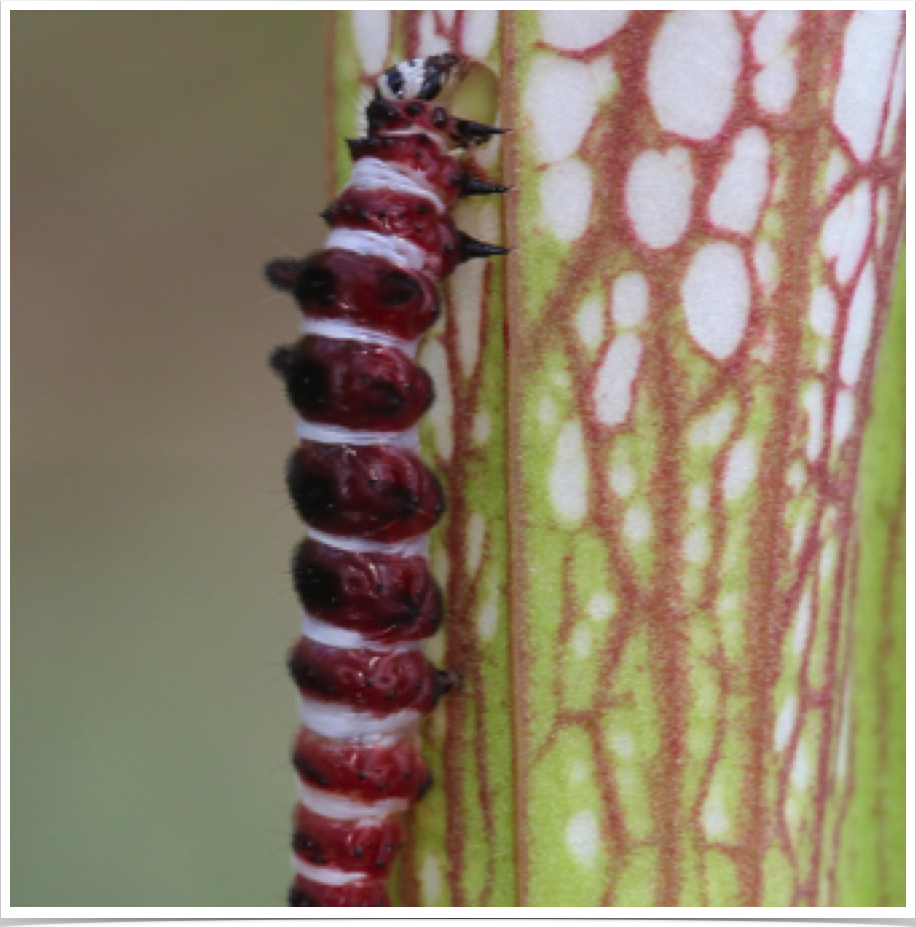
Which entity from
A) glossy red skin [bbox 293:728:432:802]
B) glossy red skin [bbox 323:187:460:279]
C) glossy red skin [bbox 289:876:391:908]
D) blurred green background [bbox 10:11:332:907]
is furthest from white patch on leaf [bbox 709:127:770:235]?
blurred green background [bbox 10:11:332:907]

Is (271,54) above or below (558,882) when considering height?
above

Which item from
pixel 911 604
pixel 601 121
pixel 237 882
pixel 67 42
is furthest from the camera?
pixel 237 882

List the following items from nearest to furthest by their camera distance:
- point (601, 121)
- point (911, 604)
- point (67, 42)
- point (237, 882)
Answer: point (601, 121) → point (911, 604) → point (67, 42) → point (237, 882)

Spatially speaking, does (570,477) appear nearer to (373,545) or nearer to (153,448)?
(373,545)

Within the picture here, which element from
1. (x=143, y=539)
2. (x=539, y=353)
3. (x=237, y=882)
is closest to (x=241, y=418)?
(x=143, y=539)

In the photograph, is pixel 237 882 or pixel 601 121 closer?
pixel 601 121

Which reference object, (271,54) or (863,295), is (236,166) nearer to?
(271,54)
